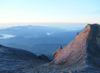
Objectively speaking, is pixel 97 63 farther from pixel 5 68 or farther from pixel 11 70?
pixel 5 68

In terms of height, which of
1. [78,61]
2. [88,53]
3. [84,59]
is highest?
[88,53]

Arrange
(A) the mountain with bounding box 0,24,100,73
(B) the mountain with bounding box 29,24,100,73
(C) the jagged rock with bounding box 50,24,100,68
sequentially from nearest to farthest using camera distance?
(B) the mountain with bounding box 29,24,100,73 < (A) the mountain with bounding box 0,24,100,73 < (C) the jagged rock with bounding box 50,24,100,68

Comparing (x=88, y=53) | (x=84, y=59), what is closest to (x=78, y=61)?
(x=84, y=59)

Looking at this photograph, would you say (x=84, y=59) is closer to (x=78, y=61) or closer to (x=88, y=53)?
(x=78, y=61)

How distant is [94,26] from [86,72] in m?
9.56

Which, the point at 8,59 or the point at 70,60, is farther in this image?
the point at 8,59

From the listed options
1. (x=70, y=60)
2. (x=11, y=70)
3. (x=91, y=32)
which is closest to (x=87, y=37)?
(x=91, y=32)

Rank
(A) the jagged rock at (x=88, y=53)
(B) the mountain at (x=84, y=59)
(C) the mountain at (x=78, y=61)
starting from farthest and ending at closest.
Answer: (A) the jagged rock at (x=88, y=53) → (C) the mountain at (x=78, y=61) → (B) the mountain at (x=84, y=59)

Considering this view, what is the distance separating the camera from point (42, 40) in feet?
442

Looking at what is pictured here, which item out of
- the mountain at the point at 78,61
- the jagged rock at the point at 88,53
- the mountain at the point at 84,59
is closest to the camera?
the mountain at the point at 84,59

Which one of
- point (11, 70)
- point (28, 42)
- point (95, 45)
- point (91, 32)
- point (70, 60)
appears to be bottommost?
point (28, 42)

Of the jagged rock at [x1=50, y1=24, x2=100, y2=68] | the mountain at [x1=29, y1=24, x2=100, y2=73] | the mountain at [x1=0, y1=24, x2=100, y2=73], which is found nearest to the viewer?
the mountain at [x1=29, y1=24, x2=100, y2=73]

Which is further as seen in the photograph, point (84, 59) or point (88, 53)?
point (88, 53)

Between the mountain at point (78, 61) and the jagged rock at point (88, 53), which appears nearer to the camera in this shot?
the mountain at point (78, 61)
